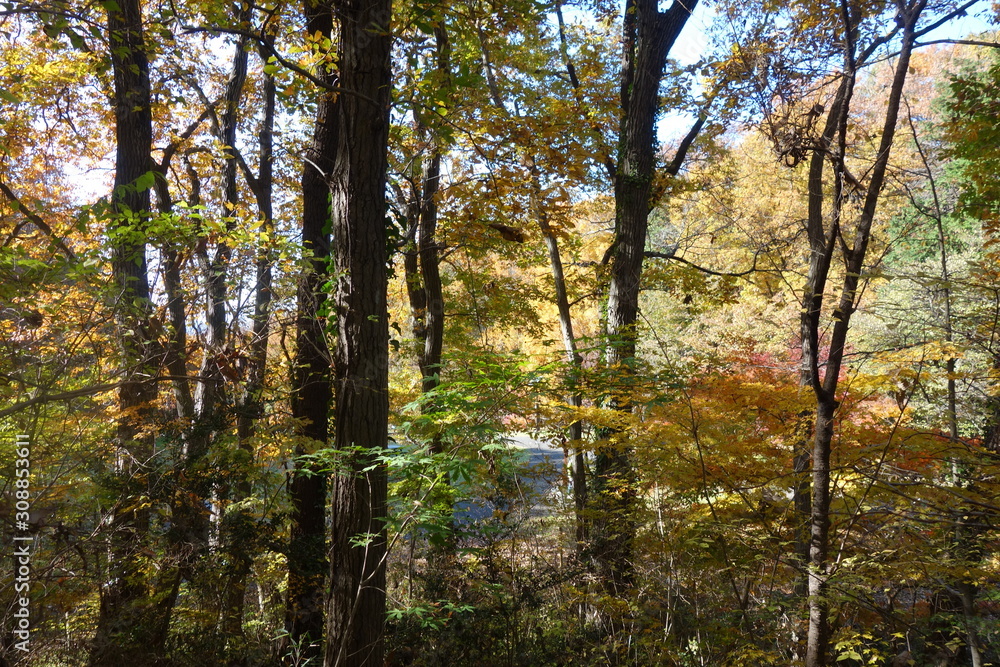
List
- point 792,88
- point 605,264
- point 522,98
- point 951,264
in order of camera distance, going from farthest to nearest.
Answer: point 951,264
point 605,264
point 522,98
point 792,88

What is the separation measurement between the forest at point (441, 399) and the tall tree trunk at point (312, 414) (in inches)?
1.4

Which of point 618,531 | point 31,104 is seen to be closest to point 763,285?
point 618,531

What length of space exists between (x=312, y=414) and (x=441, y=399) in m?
3.06

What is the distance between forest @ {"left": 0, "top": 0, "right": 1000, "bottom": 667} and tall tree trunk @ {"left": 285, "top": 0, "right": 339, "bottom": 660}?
1.4 inches

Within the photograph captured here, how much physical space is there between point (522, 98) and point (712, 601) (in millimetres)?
6865

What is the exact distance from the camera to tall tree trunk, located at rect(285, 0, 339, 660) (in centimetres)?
518

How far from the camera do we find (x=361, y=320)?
11.5 feet

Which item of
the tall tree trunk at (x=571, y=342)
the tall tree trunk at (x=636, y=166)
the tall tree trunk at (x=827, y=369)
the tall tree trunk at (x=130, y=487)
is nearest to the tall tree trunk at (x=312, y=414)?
the tall tree trunk at (x=130, y=487)

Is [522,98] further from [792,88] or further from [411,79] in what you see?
[792,88]

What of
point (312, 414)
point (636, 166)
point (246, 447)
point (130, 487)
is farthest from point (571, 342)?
point (130, 487)

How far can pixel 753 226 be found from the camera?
59.2ft

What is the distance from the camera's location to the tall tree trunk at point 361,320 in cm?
344

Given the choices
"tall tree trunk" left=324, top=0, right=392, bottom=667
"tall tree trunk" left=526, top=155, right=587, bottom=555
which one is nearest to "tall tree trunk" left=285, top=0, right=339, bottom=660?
"tall tree trunk" left=324, top=0, right=392, bottom=667

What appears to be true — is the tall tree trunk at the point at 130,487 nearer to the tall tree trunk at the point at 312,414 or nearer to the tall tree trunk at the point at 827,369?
the tall tree trunk at the point at 312,414
